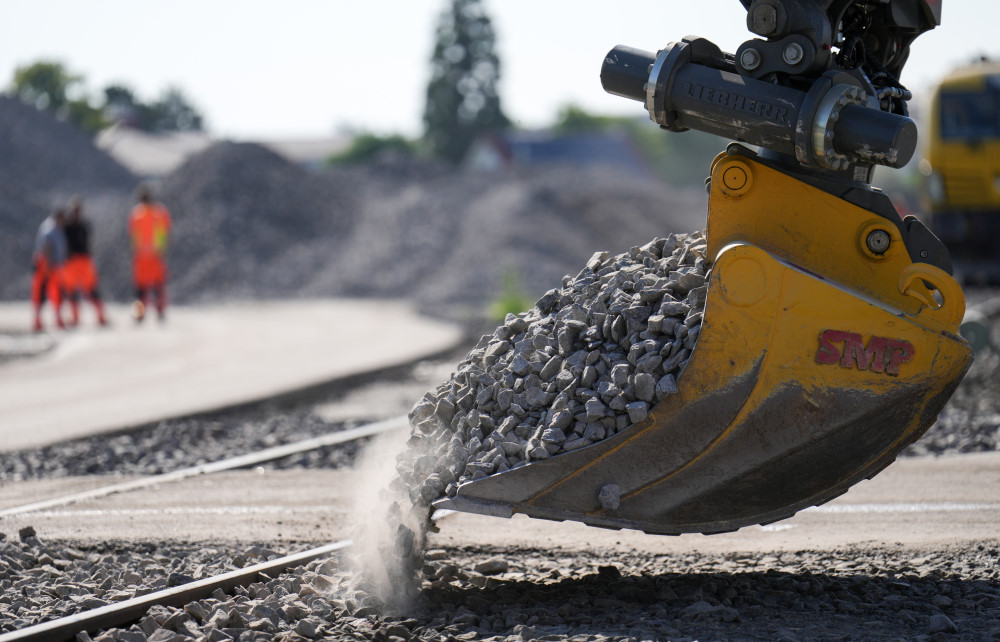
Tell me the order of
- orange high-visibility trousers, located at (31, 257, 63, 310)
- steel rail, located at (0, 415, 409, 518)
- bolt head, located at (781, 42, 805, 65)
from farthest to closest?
orange high-visibility trousers, located at (31, 257, 63, 310) < steel rail, located at (0, 415, 409, 518) < bolt head, located at (781, 42, 805, 65)

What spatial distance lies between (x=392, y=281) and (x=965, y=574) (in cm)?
2485

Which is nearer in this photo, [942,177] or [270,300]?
[942,177]

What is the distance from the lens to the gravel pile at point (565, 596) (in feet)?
13.5

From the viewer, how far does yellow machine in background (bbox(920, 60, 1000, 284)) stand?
17.8 meters

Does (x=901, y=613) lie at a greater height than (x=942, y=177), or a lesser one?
lesser

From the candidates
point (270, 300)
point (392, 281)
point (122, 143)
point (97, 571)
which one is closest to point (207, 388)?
point (97, 571)

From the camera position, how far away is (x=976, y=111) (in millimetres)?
17906

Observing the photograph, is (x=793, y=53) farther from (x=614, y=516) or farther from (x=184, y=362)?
(x=184, y=362)

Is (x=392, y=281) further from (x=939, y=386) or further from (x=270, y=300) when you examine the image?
(x=939, y=386)

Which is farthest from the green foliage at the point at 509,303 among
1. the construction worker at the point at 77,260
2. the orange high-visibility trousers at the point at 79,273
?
the orange high-visibility trousers at the point at 79,273

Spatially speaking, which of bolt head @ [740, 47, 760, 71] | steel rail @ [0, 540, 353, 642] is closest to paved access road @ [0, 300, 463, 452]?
steel rail @ [0, 540, 353, 642]

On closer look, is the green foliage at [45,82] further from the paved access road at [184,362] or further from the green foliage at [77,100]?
the paved access road at [184,362]

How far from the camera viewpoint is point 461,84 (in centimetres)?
6881

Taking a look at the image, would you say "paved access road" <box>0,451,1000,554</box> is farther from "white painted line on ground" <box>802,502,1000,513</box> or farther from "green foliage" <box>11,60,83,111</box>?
"green foliage" <box>11,60,83,111</box>
